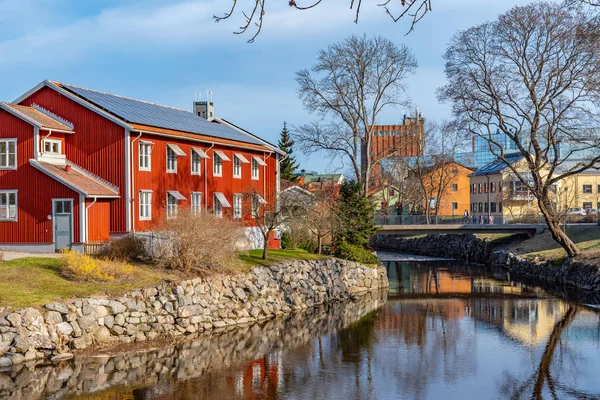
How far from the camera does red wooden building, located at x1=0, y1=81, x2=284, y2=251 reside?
31.0 meters

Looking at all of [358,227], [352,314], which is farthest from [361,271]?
[352,314]

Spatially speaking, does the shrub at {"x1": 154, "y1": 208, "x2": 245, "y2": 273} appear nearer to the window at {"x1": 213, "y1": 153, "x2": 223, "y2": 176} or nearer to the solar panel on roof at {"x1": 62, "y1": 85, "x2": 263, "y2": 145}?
the solar panel on roof at {"x1": 62, "y1": 85, "x2": 263, "y2": 145}

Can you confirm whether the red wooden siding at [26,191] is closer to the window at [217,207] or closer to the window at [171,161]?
the window at [171,161]

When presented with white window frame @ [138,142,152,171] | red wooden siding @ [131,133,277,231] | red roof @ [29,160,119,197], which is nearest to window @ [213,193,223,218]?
red wooden siding @ [131,133,277,231]

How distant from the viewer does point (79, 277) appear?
963 inches

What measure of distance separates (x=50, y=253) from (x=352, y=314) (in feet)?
44.6

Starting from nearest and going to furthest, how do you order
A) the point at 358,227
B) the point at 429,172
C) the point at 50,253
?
the point at 50,253
the point at 358,227
the point at 429,172

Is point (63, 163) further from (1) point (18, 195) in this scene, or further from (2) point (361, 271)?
(2) point (361, 271)

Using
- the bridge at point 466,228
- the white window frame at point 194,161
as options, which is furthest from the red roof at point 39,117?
the bridge at point 466,228

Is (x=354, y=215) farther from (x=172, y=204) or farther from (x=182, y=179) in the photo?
(x=172, y=204)

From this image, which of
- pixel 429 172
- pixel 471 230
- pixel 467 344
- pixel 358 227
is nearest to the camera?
pixel 467 344

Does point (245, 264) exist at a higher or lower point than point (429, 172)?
lower

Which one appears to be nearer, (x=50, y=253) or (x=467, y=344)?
(x=467, y=344)

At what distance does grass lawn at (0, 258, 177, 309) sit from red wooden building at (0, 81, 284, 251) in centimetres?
480
